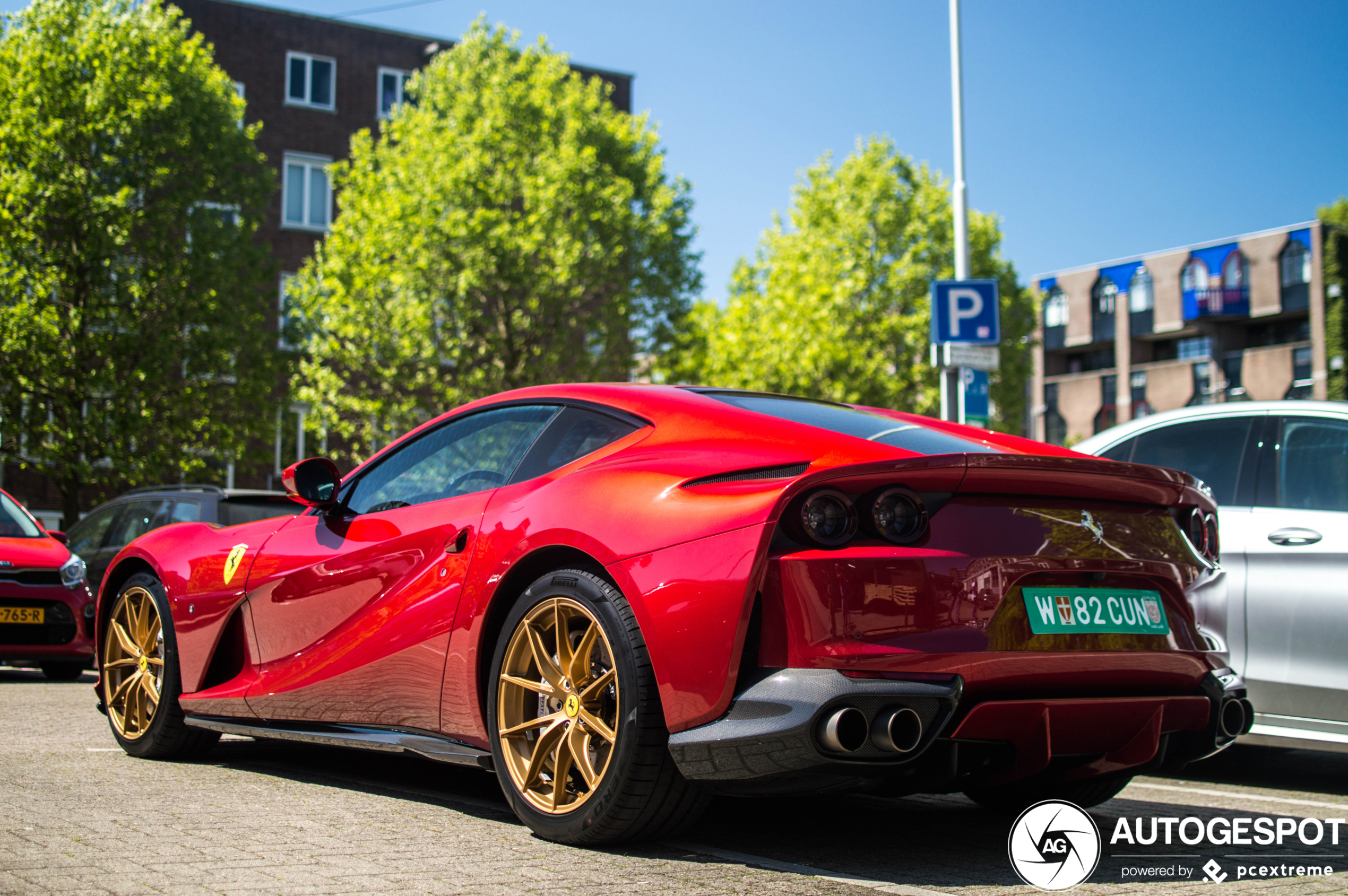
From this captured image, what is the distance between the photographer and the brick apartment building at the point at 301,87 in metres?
34.8

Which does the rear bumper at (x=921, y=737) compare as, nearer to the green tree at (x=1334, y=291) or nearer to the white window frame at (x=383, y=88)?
the white window frame at (x=383, y=88)

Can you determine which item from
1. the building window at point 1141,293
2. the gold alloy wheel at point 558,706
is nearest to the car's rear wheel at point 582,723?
the gold alloy wheel at point 558,706

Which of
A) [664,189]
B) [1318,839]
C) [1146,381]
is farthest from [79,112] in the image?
[1146,381]

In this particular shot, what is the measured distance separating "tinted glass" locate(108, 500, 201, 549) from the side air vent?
28.7ft

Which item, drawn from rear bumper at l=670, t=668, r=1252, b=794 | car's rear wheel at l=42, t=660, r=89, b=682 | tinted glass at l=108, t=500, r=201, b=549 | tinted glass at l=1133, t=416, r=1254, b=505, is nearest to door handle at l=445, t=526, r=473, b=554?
rear bumper at l=670, t=668, r=1252, b=794

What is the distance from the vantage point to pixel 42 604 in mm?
9953

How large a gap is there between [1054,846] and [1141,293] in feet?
222

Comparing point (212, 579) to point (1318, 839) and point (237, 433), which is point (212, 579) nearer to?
point (1318, 839)

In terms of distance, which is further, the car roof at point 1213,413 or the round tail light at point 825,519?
the car roof at point 1213,413

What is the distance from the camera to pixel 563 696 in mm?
3627

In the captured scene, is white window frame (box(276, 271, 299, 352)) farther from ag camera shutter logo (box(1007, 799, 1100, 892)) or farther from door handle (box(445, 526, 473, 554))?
ag camera shutter logo (box(1007, 799, 1100, 892))

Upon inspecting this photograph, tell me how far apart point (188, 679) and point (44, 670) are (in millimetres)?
6387

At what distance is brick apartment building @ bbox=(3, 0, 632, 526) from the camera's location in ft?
114

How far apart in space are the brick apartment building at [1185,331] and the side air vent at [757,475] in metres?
60.8
